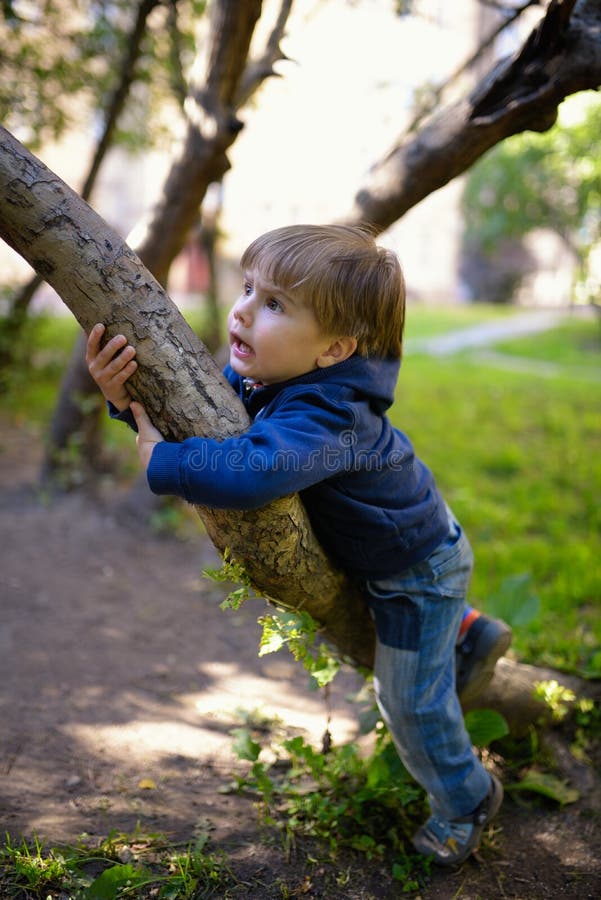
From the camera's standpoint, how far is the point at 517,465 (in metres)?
5.69

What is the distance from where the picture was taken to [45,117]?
20.2 ft

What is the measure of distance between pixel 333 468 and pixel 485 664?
102cm

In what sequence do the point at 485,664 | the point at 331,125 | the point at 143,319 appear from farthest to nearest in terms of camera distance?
the point at 331,125 < the point at 485,664 < the point at 143,319

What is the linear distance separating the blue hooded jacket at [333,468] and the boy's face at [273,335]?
0.04 meters

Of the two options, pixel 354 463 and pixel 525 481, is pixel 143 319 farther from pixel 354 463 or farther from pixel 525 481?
pixel 525 481

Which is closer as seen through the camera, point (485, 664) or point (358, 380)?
point (358, 380)

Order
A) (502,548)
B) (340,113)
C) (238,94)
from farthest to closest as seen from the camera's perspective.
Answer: (340,113), (502,548), (238,94)

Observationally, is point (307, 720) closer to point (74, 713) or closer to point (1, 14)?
point (74, 713)

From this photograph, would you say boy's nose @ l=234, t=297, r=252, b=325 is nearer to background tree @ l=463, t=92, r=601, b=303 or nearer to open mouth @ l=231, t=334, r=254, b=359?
open mouth @ l=231, t=334, r=254, b=359

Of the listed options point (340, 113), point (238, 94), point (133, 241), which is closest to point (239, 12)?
point (238, 94)

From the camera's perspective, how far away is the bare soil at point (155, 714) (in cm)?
225

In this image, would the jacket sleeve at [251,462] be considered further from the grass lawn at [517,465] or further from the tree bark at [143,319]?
the grass lawn at [517,465]

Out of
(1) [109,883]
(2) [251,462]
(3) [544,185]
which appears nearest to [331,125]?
(3) [544,185]

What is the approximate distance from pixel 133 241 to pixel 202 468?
3104 mm
